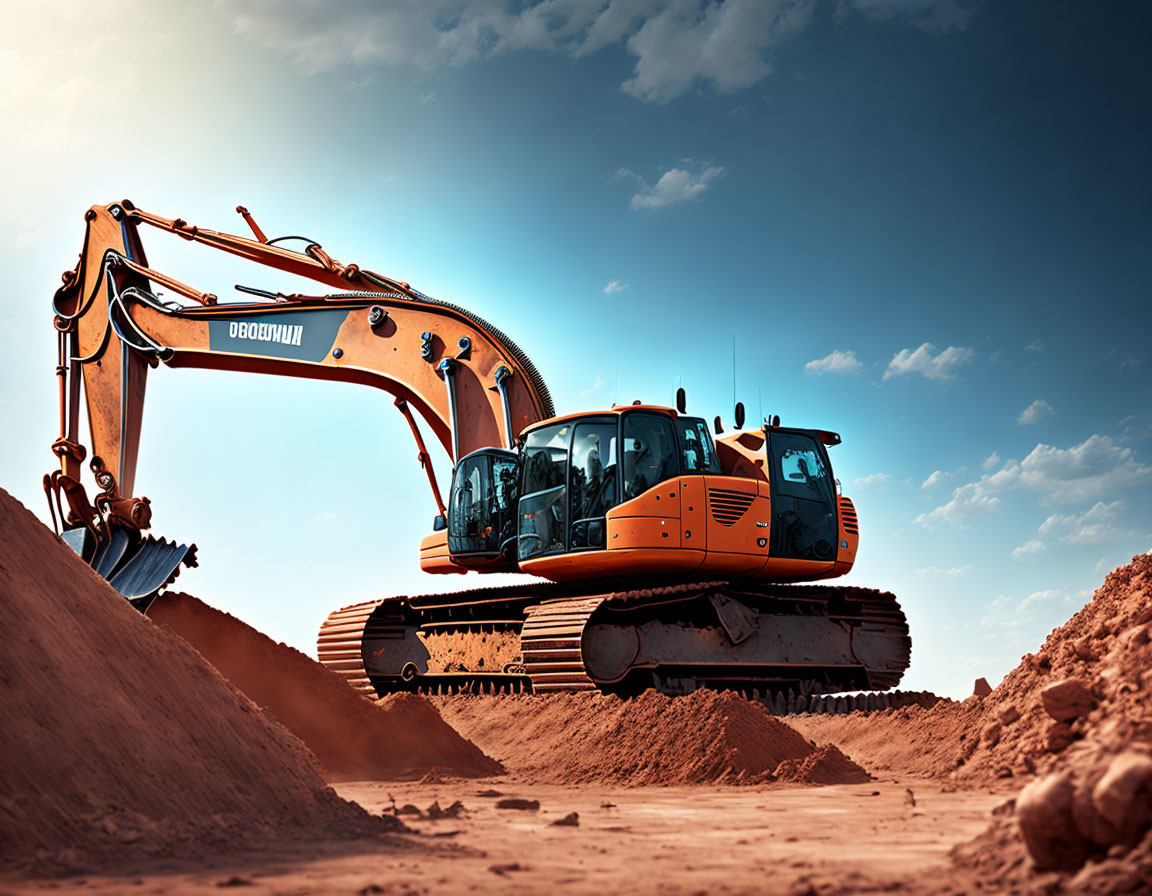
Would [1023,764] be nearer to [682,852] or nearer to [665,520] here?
[682,852]

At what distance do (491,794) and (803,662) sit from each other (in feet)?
18.9

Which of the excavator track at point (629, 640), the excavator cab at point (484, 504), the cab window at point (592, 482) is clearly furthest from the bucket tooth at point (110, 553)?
the cab window at point (592, 482)

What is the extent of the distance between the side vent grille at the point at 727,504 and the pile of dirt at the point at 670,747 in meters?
2.24

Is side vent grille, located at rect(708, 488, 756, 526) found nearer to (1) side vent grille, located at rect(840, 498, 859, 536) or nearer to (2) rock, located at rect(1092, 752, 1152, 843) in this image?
(1) side vent grille, located at rect(840, 498, 859, 536)

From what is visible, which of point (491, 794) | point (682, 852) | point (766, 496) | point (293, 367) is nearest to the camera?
point (682, 852)

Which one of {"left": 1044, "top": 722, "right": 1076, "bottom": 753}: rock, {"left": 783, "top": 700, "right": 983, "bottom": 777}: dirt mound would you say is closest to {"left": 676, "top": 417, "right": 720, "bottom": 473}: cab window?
{"left": 783, "top": 700, "right": 983, "bottom": 777}: dirt mound

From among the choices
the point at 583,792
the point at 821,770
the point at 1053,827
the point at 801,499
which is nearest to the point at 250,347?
the point at 801,499

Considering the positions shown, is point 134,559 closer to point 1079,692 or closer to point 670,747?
point 670,747

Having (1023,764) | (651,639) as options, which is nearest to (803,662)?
(651,639)

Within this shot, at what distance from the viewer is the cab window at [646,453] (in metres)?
10.5

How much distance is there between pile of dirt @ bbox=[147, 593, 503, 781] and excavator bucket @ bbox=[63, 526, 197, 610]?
43 centimetres

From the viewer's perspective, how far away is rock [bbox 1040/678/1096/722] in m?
5.97

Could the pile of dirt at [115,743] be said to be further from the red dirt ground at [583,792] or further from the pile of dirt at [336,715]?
the pile of dirt at [336,715]

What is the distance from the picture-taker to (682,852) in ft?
14.3
